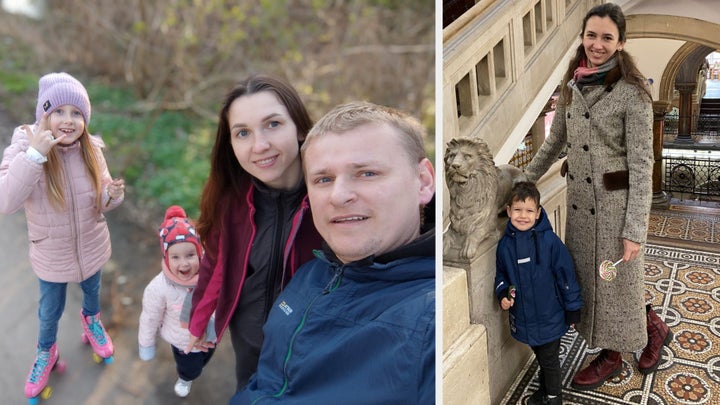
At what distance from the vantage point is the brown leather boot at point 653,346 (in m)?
1.56

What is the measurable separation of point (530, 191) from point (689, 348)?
850 mm

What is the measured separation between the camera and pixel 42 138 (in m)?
0.49

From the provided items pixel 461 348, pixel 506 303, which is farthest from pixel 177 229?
pixel 506 303

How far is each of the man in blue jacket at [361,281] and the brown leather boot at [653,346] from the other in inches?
51.2

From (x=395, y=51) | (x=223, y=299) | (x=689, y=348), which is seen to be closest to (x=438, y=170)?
(x=395, y=51)

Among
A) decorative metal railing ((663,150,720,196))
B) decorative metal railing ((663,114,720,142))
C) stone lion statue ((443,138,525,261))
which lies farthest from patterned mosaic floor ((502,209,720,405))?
decorative metal railing ((663,114,720,142))

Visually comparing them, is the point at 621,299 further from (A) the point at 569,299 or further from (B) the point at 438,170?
(B) the point at 438,170

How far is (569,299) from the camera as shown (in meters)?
1.36

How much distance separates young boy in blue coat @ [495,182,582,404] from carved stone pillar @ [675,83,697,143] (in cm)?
379

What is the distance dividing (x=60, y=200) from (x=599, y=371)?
1.49 metres

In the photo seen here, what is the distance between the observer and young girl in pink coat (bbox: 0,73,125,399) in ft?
1.63

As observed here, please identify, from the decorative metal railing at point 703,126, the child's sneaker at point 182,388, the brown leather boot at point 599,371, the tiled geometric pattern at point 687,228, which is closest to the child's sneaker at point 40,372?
the child's sneaker at point 182,388

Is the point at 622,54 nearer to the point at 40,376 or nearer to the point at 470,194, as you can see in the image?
the point at 470,194

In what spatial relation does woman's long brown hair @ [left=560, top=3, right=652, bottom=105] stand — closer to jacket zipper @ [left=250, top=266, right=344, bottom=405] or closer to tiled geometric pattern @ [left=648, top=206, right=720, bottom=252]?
jacket zipper @ [left=250, top=266, right=344, bottom=405]
